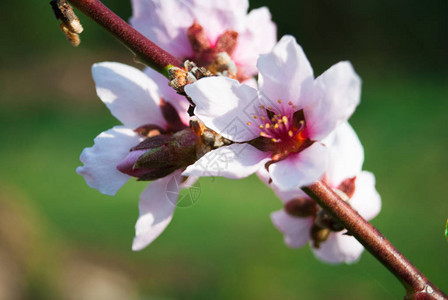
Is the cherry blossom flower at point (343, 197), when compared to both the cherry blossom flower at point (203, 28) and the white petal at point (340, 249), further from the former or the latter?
the cherry blossom flower at point (203, 28)

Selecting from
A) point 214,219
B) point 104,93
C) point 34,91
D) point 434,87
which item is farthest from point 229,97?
point 34,91

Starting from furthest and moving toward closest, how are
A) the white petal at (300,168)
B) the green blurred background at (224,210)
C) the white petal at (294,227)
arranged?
the green blurred background at (224,210)
the white petal at (294,227)
the white petal at (300,168)

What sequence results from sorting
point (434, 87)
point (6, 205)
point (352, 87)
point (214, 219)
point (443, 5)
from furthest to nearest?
point (443, 5) < point (434, 87) < point (6, 205) < point (214, 219) < point (352, 87)

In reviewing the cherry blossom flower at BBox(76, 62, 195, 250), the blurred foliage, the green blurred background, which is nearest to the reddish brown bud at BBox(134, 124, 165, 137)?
the cherry blossom flower at BBox(76, 62, 195, 250)

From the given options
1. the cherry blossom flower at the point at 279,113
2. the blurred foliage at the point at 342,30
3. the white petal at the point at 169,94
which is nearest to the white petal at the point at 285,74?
the cherry blossom flower at the point at 279,113

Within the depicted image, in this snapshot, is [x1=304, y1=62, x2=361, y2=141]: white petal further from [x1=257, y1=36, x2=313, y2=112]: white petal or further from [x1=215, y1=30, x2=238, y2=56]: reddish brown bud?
[x1=215, y1=30, x2=238, y2=56]: reddish brown bud

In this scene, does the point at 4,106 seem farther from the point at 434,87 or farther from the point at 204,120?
the point at 204,120

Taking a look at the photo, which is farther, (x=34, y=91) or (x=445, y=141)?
(x=34, y=91)

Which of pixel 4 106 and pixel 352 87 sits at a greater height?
pixel 352 87
